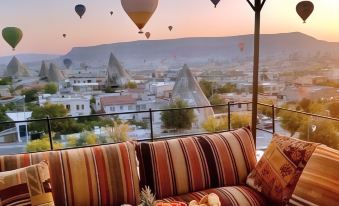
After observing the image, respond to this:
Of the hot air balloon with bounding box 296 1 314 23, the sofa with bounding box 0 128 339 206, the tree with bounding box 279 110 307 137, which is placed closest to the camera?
the sofa with bounding box 0 128 339 206

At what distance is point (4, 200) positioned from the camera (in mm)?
1310

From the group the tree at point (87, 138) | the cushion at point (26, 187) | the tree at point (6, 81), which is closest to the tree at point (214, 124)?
the tree at point (87, 138)

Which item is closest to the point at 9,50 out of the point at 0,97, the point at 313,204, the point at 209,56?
the point at 0,97

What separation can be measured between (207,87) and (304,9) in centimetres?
192

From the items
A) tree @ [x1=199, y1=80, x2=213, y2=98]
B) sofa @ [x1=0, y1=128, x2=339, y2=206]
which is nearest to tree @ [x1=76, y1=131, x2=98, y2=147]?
tree @ [x1=199, y1=80, x2=213, y2=98]

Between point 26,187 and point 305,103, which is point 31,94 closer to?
point 26,187

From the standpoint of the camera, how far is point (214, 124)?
5148 mm

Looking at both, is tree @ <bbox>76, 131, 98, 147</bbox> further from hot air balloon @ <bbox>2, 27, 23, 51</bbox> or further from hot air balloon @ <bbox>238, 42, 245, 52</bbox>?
hot air balloon @ <bbox>238, 42, 245, 52</bbox>

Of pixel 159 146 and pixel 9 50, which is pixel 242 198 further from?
pixel 9 50

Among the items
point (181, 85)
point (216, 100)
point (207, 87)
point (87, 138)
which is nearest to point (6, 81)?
point (87, 138)

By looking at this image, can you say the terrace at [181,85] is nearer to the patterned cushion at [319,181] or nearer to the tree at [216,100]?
the tree at [216,100]

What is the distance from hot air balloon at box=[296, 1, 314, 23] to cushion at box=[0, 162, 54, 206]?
11.7 feet

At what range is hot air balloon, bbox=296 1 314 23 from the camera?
3656 mm

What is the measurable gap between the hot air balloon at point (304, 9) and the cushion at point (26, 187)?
11.7ft
